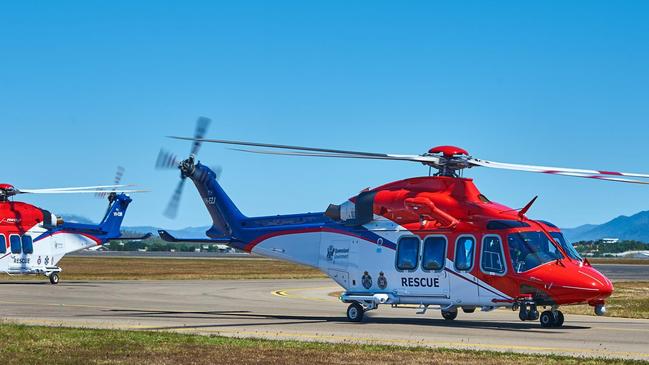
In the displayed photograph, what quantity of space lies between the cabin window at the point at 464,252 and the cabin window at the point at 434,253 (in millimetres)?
438

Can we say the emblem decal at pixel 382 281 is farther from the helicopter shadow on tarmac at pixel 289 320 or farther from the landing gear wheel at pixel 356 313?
the helicopter shadow on tarmac at pixel 289 320

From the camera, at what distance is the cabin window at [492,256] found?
977 inches

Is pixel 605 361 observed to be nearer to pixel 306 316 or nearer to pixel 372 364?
pixel 372 364

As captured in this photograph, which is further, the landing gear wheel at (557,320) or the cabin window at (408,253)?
the cabin window at (408,253)

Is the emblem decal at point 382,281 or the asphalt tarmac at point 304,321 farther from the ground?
the emblem decal at point 382,281

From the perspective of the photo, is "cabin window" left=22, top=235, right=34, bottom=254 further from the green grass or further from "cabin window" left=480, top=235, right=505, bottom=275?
"cabin window" left=480, top=235, right=505, bottom=275

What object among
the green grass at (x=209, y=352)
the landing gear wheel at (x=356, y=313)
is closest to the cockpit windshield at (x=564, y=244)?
the landing gear wheel at (x=356, y=313)

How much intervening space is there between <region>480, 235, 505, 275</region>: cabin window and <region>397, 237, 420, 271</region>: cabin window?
2099 millimetres

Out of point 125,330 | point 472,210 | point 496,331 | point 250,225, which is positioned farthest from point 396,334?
point 250,225

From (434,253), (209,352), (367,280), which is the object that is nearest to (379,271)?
(367,280)

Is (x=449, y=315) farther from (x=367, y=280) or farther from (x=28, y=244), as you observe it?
(x=28, y=244)

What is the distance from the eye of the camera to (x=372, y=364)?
16.8 m

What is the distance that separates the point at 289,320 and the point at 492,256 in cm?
656

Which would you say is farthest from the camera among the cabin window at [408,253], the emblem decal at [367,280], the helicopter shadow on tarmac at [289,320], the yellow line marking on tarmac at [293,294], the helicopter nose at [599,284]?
the yellow line marking on tarmac at [293,294]
